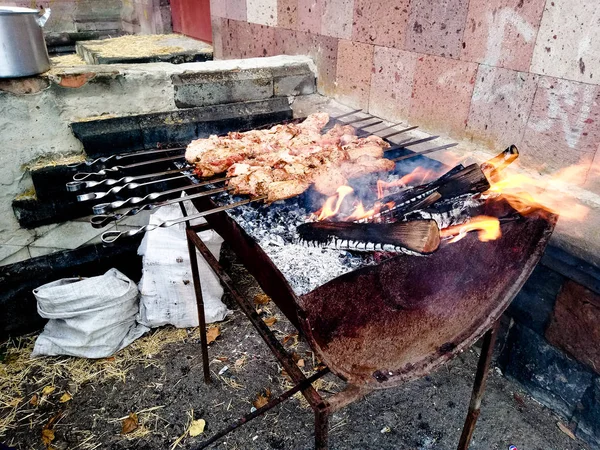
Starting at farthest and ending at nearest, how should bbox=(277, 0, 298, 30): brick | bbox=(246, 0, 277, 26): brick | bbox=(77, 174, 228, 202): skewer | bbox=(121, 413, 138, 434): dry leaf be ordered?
bbox=(246, 0, 277, 26): brick → bbox=(277, 0, 298, 30): brick → bbox=(121, 413, 138, 434): dry leaf → bbox=(77, 174, 228, 202): skewer

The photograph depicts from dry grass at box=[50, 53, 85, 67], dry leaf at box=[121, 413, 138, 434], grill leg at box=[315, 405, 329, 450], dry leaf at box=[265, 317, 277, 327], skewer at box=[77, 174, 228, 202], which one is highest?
dry grass at box=[50, 53, 85, 67]

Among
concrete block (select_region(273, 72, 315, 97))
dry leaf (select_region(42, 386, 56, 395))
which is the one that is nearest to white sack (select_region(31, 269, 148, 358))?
dry leaf (select_region(42, 386, 56, 395))

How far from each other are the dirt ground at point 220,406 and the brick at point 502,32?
100 inches

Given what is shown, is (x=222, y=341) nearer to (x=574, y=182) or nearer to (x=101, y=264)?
(x=101, y=264)

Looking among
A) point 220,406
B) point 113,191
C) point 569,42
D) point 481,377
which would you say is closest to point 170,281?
point 220,406

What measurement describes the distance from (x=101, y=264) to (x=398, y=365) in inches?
145

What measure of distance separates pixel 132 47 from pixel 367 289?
676 centimetres

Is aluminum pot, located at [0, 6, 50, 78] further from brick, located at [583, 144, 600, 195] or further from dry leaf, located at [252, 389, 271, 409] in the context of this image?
brick, located at [583, 144, 600, 195]

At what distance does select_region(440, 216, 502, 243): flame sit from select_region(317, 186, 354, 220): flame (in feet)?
1.89

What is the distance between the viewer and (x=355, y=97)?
4.70 metres

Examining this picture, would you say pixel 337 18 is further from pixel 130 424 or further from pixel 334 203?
pixel 130 424

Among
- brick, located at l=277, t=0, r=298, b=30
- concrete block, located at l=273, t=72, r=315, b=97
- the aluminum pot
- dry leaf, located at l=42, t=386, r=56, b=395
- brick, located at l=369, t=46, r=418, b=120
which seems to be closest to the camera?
A: the aluminum pot

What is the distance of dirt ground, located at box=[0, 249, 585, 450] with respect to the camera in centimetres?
323

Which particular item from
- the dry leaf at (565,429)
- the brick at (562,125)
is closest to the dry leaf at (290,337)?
the dry leaf at (565,429)
